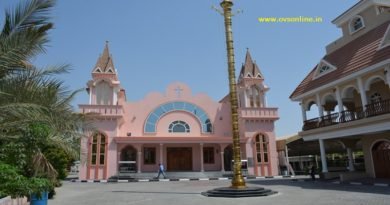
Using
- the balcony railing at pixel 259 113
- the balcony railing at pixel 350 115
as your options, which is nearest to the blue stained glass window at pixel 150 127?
the balcony railing at pixel 259 113

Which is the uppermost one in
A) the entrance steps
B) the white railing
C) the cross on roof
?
the cross on roof

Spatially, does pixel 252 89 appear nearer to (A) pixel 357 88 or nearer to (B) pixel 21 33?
(A) pixel 357 88

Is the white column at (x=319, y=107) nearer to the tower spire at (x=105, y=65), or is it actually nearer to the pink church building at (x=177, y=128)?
the pink church building at (x=177, y=128)

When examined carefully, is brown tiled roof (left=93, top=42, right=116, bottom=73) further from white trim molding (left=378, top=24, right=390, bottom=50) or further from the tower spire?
white trim molding (left=378, top=24, right=390, bottom=50)

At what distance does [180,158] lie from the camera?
86.7 feet

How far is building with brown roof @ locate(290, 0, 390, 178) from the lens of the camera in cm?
1435

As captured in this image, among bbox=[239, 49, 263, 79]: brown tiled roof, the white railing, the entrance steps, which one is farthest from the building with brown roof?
the white railing

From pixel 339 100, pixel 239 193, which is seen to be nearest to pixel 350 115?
pixel 339 100

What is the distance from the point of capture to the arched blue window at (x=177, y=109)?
86.3 ft

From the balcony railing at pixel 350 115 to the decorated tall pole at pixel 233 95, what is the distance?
6.27 meters

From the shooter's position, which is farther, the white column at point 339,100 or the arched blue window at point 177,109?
the arched blue window at point 177,109

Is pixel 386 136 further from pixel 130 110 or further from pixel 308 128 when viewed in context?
pixel 130 110

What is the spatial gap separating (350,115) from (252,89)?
40.7ft

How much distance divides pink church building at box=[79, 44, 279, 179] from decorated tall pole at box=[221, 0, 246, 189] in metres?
12.2
